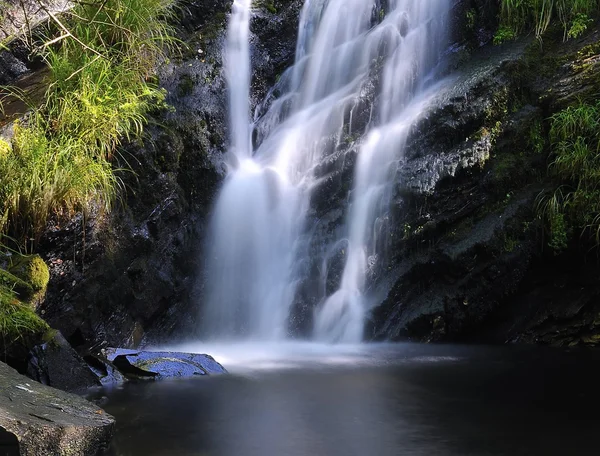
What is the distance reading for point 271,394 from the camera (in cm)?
461

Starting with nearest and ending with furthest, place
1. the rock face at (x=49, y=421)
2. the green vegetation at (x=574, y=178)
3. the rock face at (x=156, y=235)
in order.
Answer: the rock face at (x=49, y=421) < the rock face at (x=156, y=235) < the green vegetation at (x=574, y=178)

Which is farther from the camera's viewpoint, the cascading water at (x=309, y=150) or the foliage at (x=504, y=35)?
the foliage at (x=504, y=35)

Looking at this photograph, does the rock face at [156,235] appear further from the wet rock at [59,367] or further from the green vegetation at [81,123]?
the wet rock at [59,367]

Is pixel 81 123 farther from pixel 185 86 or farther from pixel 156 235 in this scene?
pixel 185 86

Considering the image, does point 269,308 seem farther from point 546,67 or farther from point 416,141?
point 546,67

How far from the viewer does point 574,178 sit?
670 cm

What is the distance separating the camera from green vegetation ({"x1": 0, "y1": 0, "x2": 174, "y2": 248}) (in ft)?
18.2

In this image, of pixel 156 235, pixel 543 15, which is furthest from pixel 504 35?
pixel 156 235

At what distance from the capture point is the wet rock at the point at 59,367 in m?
4.68

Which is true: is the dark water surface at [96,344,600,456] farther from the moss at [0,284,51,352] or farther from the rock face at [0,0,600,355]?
the rock face at [0,0,600,355]

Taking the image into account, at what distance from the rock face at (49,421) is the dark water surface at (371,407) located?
168mm

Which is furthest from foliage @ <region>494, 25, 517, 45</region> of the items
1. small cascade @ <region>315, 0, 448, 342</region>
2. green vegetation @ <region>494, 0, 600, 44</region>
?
small cascade @ <region>315, 0, 448, 342</region>

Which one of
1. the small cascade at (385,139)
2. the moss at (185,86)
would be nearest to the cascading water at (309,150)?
the small cascade at (385,139)

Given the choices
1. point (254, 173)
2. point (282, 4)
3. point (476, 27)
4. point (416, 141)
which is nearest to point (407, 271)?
point (416, 141)
